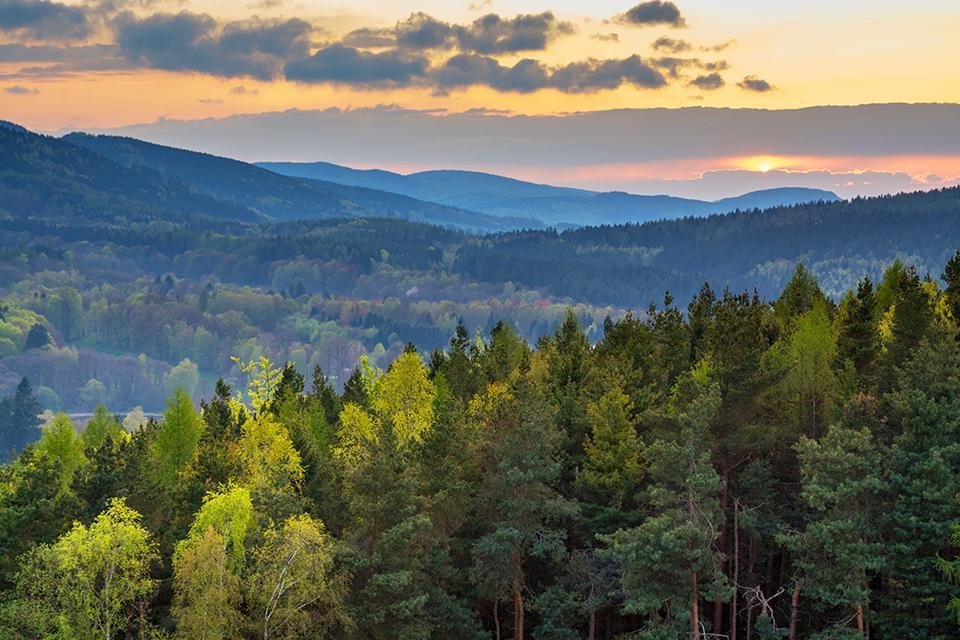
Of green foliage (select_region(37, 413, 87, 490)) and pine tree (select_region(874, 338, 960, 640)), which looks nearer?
pine tree (select_region(874, 338, 960, 640))

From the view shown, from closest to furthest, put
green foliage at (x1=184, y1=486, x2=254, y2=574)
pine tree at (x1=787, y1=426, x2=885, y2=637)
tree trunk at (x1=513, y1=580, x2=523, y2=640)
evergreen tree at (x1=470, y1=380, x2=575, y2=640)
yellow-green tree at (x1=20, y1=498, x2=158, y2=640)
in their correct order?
pine tree at (x1=787, y1=426, x2=885, y2=637)
yellow-green tree at (x1=20, y1=498, x2=158, y2=640)
green foliage at (x1=184, y1=486, x2=254, y2=574)
evergreen tree at (x1=470, y1=380, x2=575, y2=640)
tree trunk at (x1=513, y1=580, x2=523, y2=640)

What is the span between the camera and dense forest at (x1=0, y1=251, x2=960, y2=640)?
37000mm

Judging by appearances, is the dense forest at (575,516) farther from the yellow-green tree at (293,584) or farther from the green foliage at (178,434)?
the green foliage at (178,434)

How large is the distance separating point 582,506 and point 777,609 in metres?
9.32

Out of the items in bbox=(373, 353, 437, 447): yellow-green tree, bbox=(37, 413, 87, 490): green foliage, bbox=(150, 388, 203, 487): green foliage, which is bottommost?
bbox=(37, 413, 87, 490): green foliage

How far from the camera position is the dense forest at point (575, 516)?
37000 mm

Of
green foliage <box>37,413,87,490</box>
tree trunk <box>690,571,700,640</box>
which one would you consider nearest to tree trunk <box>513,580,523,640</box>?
tree trunk <box>690,571,700,640</box>

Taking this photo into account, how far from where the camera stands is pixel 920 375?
3975cm

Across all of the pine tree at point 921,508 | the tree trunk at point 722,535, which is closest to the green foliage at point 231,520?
the tree trunk at point 722,535

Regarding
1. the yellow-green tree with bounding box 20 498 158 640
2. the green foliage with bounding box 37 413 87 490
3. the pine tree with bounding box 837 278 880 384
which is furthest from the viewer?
the green foliage with bounding box 37 413 87 490

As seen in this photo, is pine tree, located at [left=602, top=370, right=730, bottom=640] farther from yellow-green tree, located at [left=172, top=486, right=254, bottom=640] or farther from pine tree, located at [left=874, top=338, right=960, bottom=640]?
yellow-green tree, located at [left=172, top=486, right=254, bottom=640]

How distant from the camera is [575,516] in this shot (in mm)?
42469

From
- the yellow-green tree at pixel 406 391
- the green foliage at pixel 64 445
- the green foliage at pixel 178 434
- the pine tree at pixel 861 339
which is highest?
the pine tree at pixel 861 339

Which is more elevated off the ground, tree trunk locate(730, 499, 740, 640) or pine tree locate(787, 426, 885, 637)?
pine tree locate(787, 426, 885, 637)
